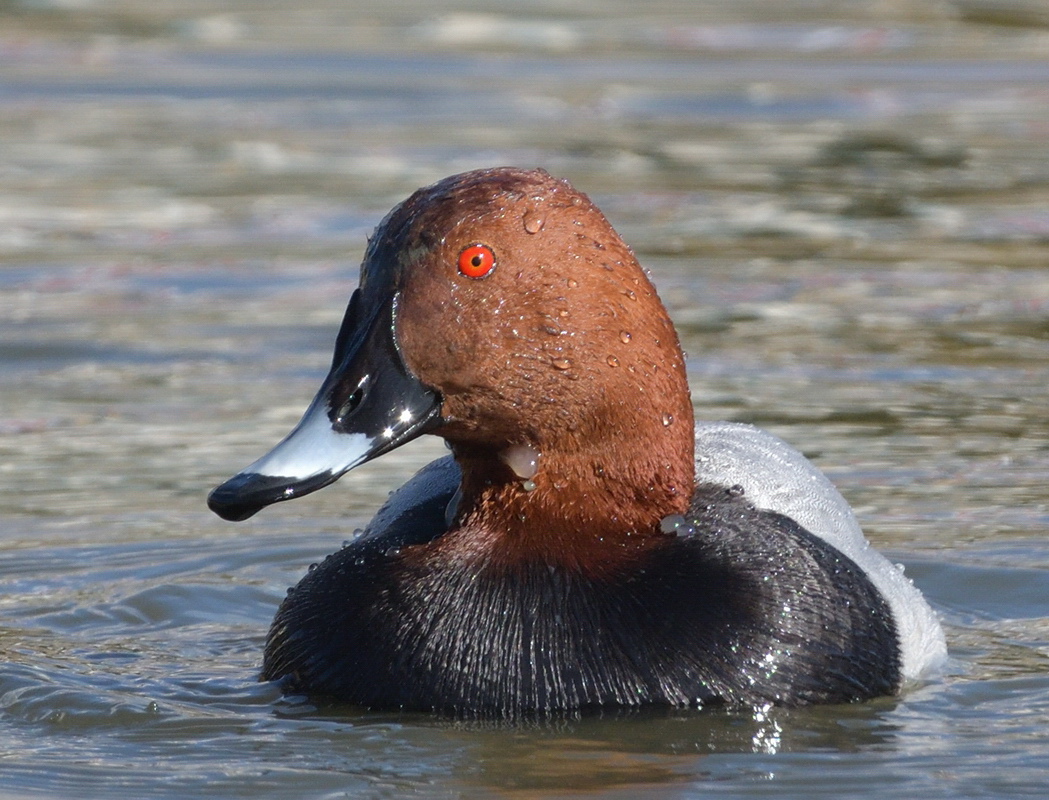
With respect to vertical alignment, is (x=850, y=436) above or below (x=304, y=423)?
below

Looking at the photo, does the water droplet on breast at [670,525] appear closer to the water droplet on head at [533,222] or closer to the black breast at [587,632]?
the black breast at [587,632]

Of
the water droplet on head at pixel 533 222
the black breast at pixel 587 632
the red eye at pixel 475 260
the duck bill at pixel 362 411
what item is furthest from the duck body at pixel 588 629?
the water droplet on head at pixel 533 222

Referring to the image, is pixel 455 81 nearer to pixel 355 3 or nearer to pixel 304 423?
pixel 355 3

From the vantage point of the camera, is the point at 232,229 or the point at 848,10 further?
the point at 848,10

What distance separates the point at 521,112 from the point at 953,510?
8710 mm

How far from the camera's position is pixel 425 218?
17.1ft

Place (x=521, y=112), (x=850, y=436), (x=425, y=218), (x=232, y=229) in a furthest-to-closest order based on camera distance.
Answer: (x=521, y=112) < (x=232, y=229) < (x=850, y=436) < (x=425, y=218)

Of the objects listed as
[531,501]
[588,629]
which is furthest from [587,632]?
[531,501]

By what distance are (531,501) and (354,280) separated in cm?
601

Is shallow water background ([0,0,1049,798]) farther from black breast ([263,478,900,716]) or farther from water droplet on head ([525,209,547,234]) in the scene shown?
water droplet on head ([525,209,547,234])

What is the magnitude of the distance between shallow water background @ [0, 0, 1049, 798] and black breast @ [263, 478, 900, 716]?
0.29 ft

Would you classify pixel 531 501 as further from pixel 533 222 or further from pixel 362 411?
pixel 533 222

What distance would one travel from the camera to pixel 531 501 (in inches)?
212

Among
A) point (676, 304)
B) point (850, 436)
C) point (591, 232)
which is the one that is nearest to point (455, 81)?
point (676, 304)
